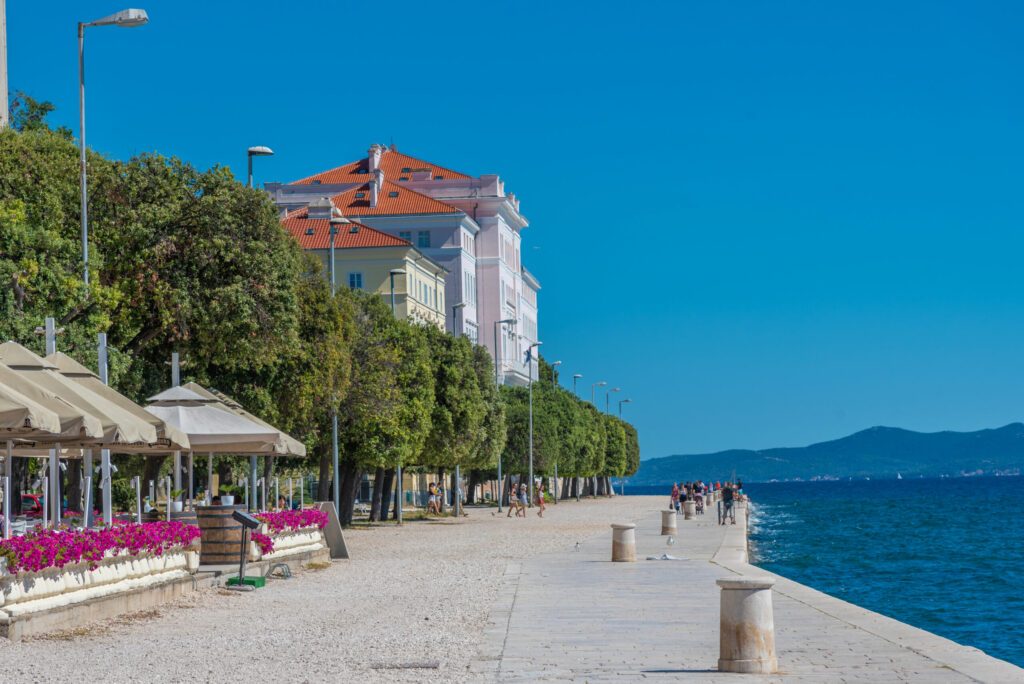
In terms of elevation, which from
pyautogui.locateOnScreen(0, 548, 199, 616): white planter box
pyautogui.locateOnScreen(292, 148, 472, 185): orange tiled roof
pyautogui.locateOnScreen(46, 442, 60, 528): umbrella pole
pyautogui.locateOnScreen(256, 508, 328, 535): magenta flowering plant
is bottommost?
pyautogui.locateOnScreen(0, 548, 199, 616): white planter box

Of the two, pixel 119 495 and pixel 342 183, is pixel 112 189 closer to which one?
pixel 119 495

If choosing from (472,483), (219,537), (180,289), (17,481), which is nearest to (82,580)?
(219,537)

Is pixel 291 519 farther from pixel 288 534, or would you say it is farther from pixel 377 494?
pixel 377 494

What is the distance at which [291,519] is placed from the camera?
97.9 feet

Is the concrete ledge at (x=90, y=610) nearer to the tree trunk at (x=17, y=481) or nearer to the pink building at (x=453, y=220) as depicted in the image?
the tree trunk at (x=17, y=481)

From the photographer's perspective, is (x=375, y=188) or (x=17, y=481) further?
(x=375, y=188)

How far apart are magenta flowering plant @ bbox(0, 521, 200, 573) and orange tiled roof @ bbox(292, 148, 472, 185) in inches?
3902

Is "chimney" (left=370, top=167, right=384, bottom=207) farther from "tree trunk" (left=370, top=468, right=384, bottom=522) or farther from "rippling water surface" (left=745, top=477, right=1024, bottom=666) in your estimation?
"tree trunk" (left=370, top=468, right=384, bottom=522)

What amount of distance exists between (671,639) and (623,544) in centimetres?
1505

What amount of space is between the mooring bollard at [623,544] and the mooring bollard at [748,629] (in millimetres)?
17349

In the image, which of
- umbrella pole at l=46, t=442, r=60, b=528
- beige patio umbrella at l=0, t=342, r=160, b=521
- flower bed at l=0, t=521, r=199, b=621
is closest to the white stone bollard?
flower bed at l=0, t=521, r=199, b=621

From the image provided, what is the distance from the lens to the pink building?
11256 cm

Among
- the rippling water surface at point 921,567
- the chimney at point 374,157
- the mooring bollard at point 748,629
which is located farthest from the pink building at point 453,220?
the mooring bollard at point 748,629

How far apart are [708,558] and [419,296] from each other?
6796 cm
